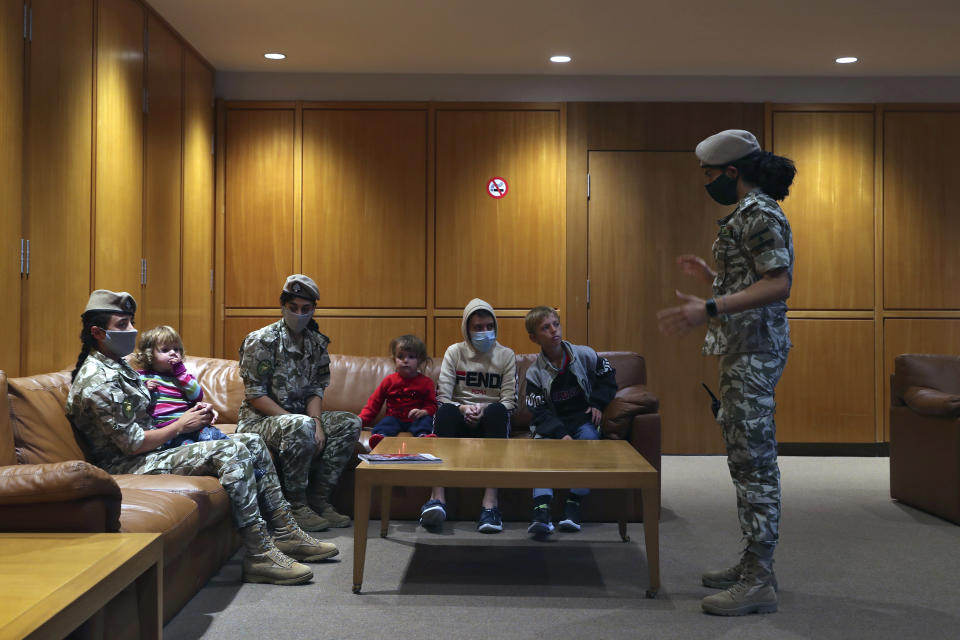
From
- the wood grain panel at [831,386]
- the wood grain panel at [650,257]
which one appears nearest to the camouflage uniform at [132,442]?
the wood grain panel at [650,257]

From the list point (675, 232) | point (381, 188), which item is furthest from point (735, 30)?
point (381, 188)

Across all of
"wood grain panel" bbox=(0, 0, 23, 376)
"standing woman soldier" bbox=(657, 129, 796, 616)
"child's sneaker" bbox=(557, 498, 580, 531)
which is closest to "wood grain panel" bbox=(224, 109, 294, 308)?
"wood grain panel" bbox=(0, 0, 23, 376)

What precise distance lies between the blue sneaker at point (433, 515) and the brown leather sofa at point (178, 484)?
0.25 metres

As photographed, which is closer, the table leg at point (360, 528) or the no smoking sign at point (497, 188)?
the table leg at point (360, 528)

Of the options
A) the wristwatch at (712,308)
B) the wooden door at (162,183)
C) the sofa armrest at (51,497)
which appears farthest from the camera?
the wooden door at (162,183)

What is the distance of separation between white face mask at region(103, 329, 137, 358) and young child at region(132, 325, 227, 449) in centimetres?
51

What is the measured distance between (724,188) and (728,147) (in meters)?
0.15

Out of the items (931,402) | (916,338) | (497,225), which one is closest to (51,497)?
(931,402)

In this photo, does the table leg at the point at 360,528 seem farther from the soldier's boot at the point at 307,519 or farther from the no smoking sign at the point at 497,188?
the no smoking sign at the point at 497,188

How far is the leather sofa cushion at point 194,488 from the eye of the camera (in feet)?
10.2

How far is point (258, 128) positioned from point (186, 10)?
5.07 feet

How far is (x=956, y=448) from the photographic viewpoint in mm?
4512

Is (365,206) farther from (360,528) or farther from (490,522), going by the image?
(360,528)

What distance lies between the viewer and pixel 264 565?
339 centimetres
